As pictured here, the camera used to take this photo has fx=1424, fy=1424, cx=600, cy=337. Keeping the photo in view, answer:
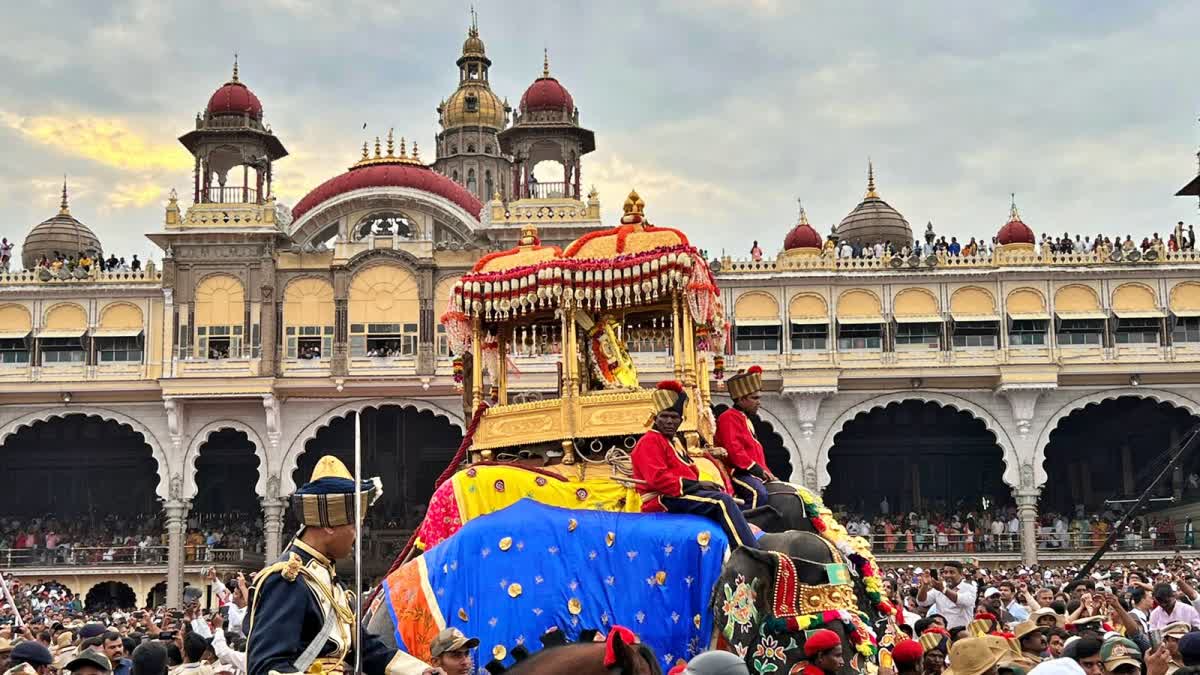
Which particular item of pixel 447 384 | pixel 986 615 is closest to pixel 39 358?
pixel 447 384

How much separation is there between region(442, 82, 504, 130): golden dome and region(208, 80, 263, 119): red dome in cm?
1992

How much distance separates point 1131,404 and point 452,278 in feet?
55.5

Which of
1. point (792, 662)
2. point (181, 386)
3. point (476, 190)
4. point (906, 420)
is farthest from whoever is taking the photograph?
point (476, 190)

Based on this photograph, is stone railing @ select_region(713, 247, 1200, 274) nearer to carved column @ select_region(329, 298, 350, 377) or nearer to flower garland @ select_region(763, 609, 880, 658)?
carved column @ select_region(329, 298, 350, 377)

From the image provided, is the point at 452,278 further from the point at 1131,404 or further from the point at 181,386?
the point at 1131,404

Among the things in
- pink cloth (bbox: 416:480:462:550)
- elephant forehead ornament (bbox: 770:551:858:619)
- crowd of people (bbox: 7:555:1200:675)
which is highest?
pink cloth (bbox: 416:480:462:550)

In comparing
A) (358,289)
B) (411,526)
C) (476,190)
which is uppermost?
(476,190)

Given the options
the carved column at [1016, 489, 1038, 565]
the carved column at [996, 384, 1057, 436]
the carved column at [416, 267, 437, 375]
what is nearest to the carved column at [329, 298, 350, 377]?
the carved column at [416, 267, 437, 375]

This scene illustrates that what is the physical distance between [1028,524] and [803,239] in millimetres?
9451

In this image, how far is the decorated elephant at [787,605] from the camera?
778 cm

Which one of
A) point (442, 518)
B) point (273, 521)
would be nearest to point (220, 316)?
point (273, 521)

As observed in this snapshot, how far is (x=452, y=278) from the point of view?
1351 inches

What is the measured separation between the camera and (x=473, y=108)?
56250 millimetres

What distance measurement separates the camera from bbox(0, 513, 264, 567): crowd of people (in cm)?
3366
